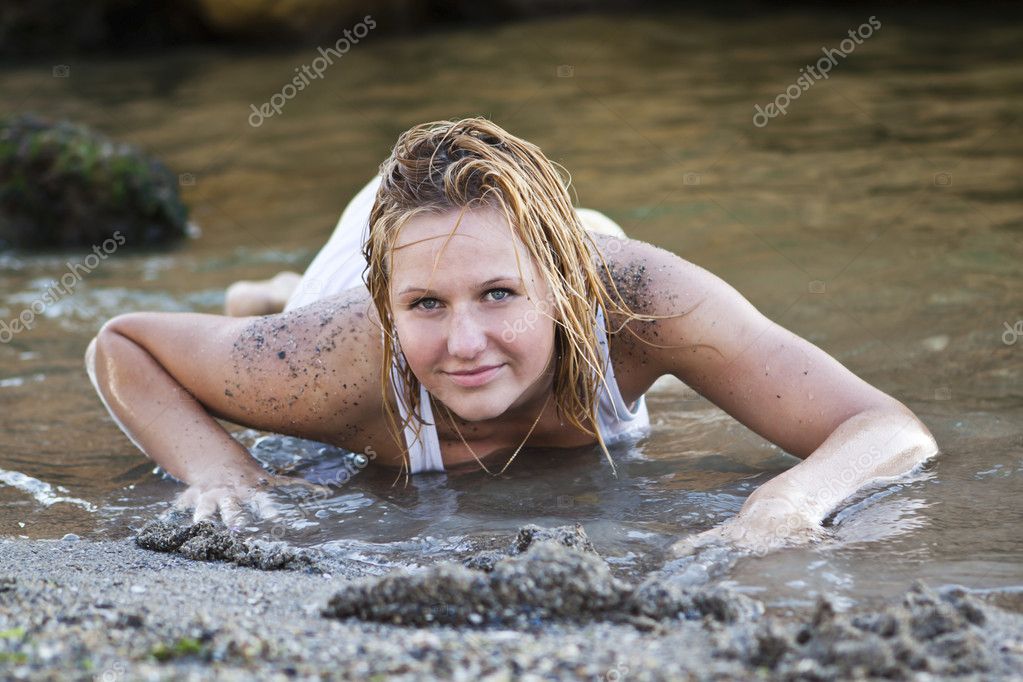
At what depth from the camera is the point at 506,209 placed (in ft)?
9.22

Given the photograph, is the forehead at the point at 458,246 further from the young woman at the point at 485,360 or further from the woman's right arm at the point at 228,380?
the woman's right arm at the point at 228,380

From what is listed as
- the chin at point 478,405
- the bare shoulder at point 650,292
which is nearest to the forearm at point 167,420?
the chin at point 478,405

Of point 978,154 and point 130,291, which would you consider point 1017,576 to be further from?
point 978,154

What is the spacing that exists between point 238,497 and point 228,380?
0.33 meters

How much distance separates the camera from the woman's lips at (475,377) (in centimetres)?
288

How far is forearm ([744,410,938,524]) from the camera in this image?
2875 mm

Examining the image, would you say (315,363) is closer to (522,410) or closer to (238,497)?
(238,497)

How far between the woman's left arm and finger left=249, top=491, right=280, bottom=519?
1.08 metres

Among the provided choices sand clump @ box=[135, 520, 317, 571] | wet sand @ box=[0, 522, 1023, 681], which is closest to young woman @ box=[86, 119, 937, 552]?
sand clump @ box=[135, 520, 317, 571]

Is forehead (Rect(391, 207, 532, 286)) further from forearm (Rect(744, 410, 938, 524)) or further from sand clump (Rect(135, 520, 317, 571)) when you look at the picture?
forearm (Rect(744, 410, 938, 524))

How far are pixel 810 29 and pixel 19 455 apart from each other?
9.39m

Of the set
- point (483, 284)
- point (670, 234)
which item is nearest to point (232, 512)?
point (483, 284)

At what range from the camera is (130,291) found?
229 inches

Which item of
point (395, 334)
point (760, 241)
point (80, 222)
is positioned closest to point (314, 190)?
point (80, 222)
